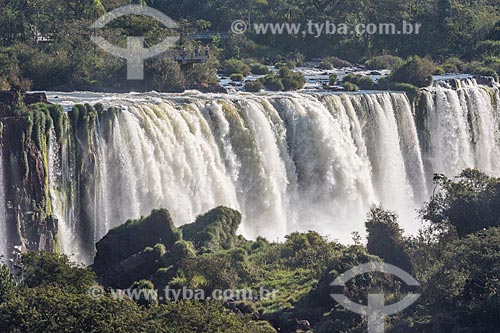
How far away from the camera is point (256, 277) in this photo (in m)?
42.8

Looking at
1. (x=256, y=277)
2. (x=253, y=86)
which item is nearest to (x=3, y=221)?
(x=256, y=277)

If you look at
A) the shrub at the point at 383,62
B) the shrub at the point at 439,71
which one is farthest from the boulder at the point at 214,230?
the shrub at the point at 383,62

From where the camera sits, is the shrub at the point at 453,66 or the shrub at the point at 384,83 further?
the shrub at the point at 453,66

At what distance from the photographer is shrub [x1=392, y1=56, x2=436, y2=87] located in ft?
219

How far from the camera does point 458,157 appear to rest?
2552 inches

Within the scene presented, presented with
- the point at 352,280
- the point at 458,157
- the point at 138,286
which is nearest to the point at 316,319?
the point at 352,280

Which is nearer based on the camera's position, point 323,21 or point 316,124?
point 316,124

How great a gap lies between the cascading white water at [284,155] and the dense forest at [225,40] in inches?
294

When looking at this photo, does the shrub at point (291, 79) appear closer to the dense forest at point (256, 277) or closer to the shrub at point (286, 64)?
the shrub at point (286, 64)

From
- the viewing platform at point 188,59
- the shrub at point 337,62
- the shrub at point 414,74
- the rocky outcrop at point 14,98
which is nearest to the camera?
the rocky outcrop at point 14,98

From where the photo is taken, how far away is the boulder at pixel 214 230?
44625 millimetres

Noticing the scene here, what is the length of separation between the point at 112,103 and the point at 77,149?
416cm

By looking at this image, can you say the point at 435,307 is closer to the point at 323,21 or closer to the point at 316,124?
the point at 316,124

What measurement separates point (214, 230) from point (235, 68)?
28.5 metres
